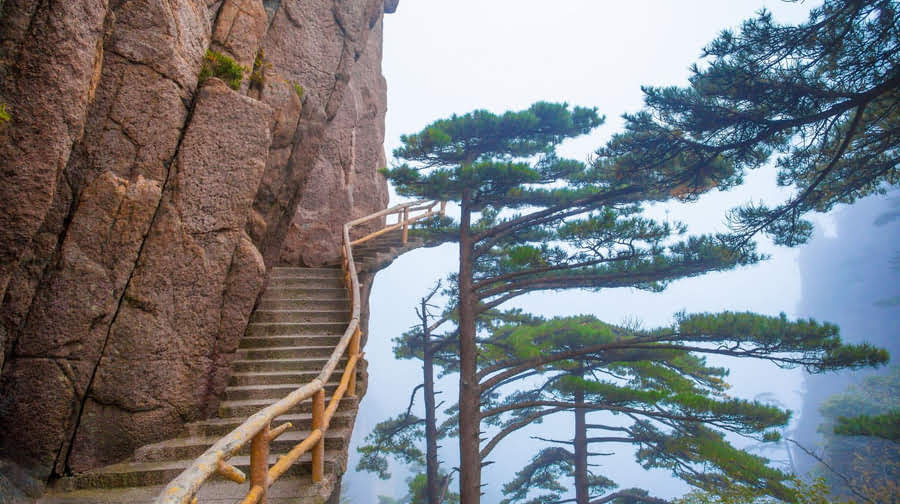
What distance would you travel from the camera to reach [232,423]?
4.94m

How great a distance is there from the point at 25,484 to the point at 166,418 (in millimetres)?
1120

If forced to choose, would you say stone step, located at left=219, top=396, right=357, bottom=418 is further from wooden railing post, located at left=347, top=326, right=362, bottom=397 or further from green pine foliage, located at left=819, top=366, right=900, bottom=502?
green pine foliage, located at left=819, top=366, right=900, bottom=502

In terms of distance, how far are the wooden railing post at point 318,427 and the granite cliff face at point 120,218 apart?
6.26ft

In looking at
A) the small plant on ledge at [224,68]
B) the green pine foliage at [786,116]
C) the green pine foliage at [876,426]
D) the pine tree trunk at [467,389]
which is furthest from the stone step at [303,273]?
the green pine foliage at [876,426]

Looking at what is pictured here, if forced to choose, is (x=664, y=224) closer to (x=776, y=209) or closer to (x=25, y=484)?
(x=776, y=209)

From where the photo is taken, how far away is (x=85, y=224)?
14.0 ft

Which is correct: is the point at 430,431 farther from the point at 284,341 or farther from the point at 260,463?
the point at 260,463

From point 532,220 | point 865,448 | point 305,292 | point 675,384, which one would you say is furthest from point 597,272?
point 865,448

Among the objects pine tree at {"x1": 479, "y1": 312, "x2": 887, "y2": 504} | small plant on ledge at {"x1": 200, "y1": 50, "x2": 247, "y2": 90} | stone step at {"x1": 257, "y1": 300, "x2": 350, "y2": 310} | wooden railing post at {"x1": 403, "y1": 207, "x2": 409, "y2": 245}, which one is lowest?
pine tree at {"x1": 479, "y1": 312, "x2": 887, "y2": 504}

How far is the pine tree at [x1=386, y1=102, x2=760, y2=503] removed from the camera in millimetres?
8531

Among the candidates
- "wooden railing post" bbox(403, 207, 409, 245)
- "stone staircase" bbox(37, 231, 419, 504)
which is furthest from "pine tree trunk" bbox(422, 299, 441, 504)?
"stone staircase" bbox(37, 231, 419, 504)

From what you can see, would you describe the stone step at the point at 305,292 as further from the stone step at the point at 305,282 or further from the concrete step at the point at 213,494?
the concrete step at the point at 213,494

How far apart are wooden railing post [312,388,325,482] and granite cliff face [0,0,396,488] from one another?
1.91 metres

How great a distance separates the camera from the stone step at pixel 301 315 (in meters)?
6.90
